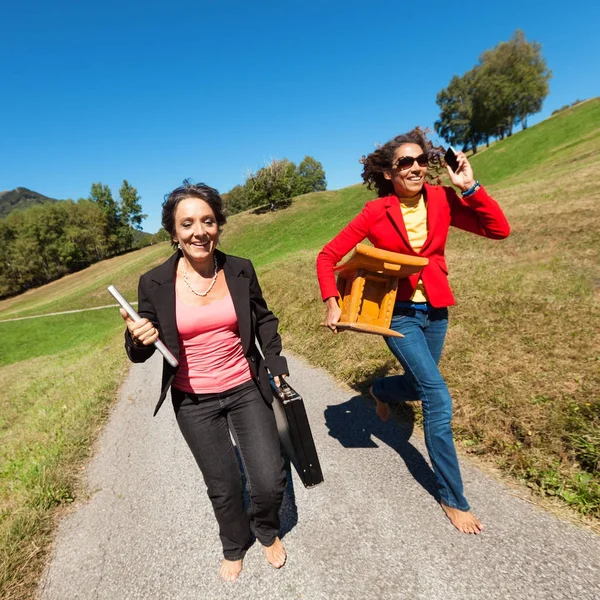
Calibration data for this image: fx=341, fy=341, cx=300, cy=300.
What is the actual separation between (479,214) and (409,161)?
682mm

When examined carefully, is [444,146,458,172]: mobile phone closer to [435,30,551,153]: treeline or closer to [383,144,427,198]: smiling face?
[383,144,427,198]: smiling face

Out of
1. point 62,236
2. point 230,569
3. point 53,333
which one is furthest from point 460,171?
point 62,236

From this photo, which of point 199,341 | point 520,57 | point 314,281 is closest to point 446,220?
point 199,341

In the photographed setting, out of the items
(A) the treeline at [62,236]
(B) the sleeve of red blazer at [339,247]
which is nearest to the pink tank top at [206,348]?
(B) the sleeve of red blazer at [339,247]

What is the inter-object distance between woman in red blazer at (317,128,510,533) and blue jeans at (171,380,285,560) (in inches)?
36.5

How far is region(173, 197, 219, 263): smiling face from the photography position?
7.97 ft

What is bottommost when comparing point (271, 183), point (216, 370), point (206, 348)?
point (216, 370)

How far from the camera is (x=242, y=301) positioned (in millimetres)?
2553

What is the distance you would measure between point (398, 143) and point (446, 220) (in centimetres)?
72

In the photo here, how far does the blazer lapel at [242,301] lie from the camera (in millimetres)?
2533

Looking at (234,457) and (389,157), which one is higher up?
(389,157)

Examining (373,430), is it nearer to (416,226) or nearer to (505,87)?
(416,226)

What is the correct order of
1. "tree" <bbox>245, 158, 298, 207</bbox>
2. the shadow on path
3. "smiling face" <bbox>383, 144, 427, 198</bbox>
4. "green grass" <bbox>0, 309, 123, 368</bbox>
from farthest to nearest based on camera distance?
"tree" <bbox>245, 158, 298, 207</bbox>, "green grass" <bbox>0, 309, 123, 368</bbox>, the shadow on path, "smiling face" <bbox>383, 144, 427, 198</bbox>

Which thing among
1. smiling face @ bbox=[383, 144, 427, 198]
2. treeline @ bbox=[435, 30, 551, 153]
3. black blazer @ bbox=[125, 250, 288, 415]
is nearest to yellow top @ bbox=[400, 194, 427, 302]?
smiling face @ bbox=[383, 144, 427, 198]
